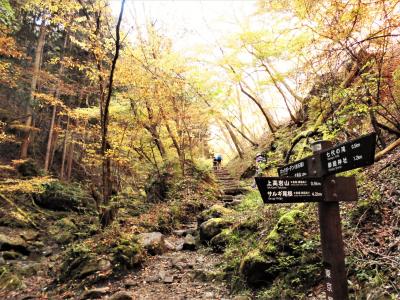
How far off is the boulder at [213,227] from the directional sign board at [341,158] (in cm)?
513

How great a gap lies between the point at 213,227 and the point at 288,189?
18.7 ft

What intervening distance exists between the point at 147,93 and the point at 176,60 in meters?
2.20

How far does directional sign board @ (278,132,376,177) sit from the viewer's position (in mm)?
2678

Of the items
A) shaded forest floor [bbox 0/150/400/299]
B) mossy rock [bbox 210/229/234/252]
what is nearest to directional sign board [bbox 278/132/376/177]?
shaded forest floor [bbox 0/150/400/299]

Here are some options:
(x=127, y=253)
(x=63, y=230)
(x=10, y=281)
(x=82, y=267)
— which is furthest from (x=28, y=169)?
(x=127, y=253)

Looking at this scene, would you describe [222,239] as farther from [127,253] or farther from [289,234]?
[289,234]

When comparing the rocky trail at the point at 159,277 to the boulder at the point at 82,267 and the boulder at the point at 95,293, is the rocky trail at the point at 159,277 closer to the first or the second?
the boulder at the point at 95,293

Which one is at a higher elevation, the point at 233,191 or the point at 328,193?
the point at 233,191

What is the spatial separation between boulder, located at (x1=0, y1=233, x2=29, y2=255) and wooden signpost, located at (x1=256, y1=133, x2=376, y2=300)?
1104 centimetres

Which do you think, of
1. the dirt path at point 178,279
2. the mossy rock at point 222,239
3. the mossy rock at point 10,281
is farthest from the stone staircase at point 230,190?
the mossy rock at point 10,281

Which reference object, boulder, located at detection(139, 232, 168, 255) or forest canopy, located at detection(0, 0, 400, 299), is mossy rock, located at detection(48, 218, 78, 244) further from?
boulder, located at detection(139, 232, 168, 255)

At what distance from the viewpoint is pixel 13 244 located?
35.9 feet

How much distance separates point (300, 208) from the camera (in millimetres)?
6191

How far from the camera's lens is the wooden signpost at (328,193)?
9.66 feet
